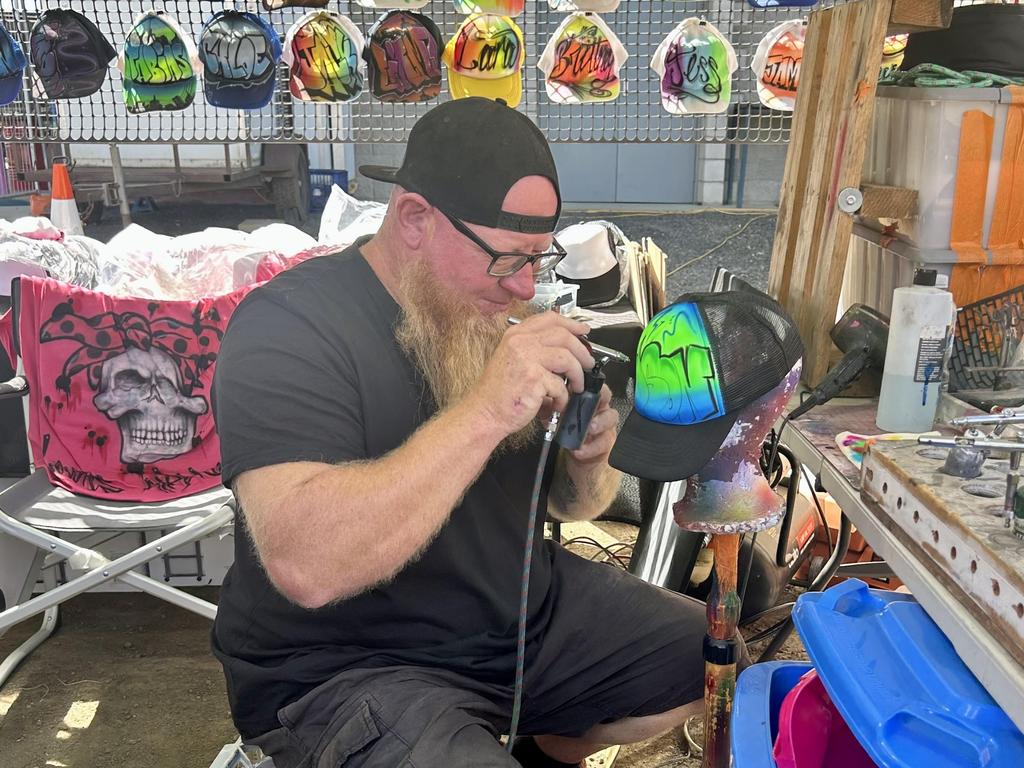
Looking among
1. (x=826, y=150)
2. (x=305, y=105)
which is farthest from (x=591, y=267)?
(x=305, y=105)

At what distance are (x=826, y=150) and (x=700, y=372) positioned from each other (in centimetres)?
96

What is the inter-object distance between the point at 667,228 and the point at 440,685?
8.15 m

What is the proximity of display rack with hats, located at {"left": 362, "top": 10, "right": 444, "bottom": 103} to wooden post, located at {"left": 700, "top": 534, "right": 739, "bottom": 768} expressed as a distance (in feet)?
7.79

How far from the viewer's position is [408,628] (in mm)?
1560

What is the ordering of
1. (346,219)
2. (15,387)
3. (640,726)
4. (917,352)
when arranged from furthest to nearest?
(346,219), (15,387), (640,726), (917,352)

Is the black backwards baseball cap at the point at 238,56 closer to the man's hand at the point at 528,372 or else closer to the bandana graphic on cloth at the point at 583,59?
the bandana graphic on cloth at the point at 583,59

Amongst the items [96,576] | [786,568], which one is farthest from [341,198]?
[786,568]

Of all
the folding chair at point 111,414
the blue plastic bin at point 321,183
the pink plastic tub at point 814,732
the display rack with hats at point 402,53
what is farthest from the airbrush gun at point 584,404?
the blue plastic bin at point 321,183

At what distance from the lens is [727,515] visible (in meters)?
1.34

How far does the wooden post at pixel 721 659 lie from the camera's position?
140cm

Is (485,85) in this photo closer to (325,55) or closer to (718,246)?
(325,55)

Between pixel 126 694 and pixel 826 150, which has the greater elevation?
pixel 826 150

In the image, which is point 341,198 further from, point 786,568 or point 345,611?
point 345,611

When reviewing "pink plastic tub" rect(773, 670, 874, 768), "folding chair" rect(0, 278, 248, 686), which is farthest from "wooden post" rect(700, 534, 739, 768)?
"folding chair" rect(0, 278, 248, 686)
